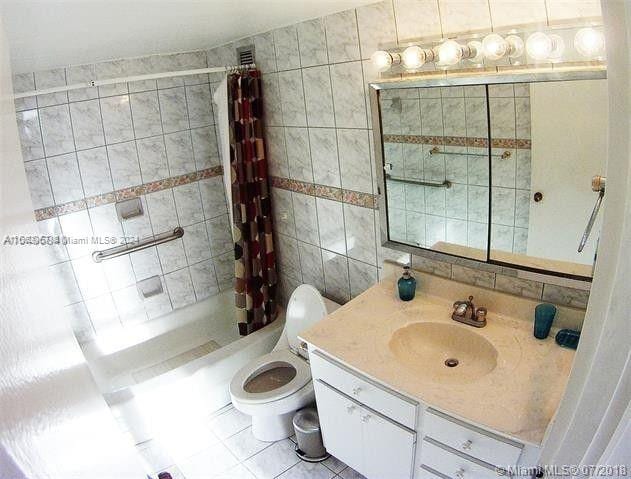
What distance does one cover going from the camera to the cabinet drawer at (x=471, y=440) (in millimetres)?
1272

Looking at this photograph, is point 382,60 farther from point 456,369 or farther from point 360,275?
point 456,369

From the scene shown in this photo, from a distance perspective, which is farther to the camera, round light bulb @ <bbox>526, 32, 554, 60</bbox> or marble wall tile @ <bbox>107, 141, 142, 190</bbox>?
marble wall tile @ <bbox>107, 141, 142, 190</bbox>

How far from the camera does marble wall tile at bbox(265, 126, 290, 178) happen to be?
2.58 metres

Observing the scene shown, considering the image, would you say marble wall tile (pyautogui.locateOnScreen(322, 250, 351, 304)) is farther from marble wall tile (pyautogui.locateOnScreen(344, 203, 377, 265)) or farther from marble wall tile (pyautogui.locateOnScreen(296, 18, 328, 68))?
marble wall tile (pyautogui.locateOnScreen(296, 18, 328, 68))

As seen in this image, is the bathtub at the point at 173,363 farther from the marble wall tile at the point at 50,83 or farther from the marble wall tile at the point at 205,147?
the marble wall tile at the point at 50,83

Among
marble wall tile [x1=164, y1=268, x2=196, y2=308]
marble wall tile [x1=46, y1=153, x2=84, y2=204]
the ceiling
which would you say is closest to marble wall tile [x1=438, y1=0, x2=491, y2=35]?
the ceiling

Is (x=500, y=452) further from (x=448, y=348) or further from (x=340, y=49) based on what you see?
(x=340, y=49)

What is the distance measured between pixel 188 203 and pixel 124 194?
44cm

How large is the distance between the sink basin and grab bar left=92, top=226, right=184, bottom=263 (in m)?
1.89

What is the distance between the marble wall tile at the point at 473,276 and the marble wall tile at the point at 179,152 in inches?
79.0

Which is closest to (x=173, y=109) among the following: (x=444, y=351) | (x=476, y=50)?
(x=476, y=50)

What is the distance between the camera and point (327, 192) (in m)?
2.37

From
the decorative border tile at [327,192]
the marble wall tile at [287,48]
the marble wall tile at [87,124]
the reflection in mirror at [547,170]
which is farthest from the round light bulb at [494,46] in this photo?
the marble wall tile at [87,124]

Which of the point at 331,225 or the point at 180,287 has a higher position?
the point at 331,225
